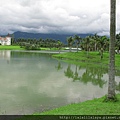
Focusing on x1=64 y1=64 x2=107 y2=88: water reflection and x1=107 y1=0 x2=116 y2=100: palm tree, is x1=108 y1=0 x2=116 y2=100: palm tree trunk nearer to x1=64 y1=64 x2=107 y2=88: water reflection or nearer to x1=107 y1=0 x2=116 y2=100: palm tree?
x1=107 y1=0 x2=116 y2=100: palm tree

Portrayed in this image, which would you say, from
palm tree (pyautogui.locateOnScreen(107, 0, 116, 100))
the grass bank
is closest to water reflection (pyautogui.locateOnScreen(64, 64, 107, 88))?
palm tree (pyautogui.locateOnScreen(107, 0, 116, 100))

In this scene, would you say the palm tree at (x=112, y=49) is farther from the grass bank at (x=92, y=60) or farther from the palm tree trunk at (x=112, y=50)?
the grass bank at (x=92, y=60)

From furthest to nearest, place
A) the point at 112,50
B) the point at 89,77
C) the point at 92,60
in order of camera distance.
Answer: the point at 92,60
the point at 89,77
the point at 112,50

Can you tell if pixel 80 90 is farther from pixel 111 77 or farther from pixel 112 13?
pixel 112 13

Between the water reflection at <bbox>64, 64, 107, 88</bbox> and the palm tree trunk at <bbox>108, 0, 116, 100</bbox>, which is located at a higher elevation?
the palm tree trunk at <bbox>108, 0, 116, 100</bbox>

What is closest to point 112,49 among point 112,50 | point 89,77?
point 112,50

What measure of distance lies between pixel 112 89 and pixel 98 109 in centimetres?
324

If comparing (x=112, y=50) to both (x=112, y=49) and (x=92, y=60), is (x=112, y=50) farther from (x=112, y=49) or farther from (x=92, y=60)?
(x=92, y=60)

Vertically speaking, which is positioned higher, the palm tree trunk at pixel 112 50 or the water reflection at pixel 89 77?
the palm tree trunk at pixel 112 50

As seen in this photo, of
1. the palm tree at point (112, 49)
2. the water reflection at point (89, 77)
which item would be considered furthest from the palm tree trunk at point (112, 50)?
the water reflection at point (89, 77)

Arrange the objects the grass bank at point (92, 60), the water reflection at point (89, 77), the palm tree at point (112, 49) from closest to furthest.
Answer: the palm tree at point (112, 49)
the water reflection at point (89, 77)
the grass bank at point (92, 60)

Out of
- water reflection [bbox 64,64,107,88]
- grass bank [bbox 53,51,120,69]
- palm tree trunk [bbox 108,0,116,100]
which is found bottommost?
water reflection [bbox 64,64,107,88]

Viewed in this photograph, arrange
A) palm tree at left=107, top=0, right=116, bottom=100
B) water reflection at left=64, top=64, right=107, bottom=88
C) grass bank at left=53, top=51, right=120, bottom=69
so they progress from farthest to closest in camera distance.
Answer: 1. grass bank at left=53, top=51, right=120, bottom=69
2. water reflection at left=64, top=64, right=107, bottom=88
3. palm tree at left=107, top=0, right=116, bottom=100

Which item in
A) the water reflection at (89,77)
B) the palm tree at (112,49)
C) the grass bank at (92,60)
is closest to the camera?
the palm tree at (112,49)
